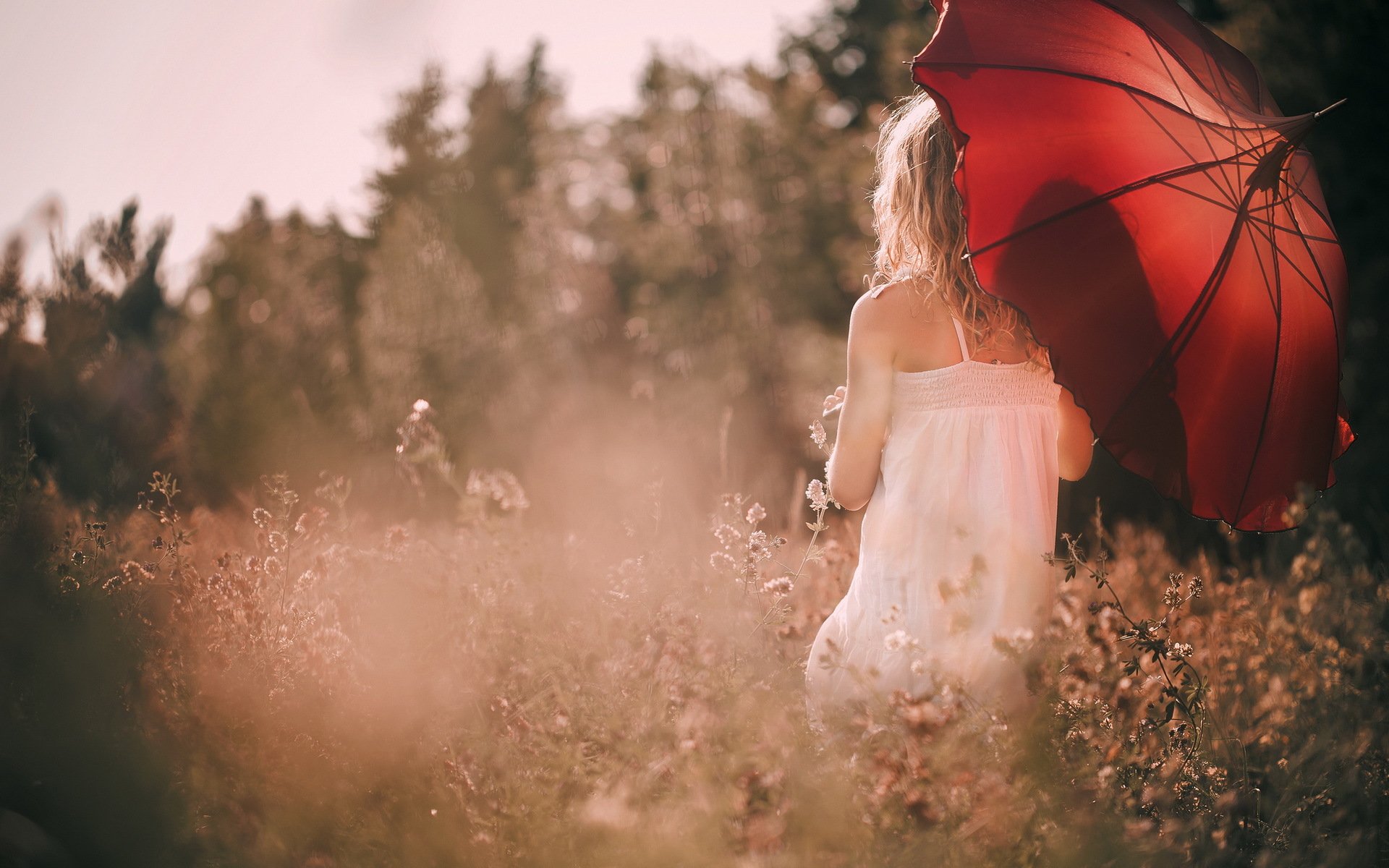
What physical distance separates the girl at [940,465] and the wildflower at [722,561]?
476mm

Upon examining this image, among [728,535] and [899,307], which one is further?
[728,535]

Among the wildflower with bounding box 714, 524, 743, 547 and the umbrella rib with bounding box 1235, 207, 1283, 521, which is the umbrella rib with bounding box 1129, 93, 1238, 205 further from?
the wildflower with bounding box 714, 524, 743, 547

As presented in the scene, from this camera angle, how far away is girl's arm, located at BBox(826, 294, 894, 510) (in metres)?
2.08

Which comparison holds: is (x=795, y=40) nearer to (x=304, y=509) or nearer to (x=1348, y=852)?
(x=304, y=509)

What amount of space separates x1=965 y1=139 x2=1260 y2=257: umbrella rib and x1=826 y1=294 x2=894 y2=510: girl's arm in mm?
279

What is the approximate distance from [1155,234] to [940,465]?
0.82 meters

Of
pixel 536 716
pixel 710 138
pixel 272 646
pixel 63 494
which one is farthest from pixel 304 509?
pixel 710 138

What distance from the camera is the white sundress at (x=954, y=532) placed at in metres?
2.03

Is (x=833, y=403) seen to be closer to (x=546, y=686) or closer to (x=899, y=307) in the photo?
(x=899, y=307)

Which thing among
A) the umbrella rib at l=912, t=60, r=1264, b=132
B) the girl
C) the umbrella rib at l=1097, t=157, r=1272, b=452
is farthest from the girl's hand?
the umbrella rib at l=912, t=60, r=1264, b=132

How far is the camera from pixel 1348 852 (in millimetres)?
1749

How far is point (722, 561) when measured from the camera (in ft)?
8.61

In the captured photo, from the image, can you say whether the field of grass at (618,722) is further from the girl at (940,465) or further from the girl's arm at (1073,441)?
the girl's arm at (1073,441)

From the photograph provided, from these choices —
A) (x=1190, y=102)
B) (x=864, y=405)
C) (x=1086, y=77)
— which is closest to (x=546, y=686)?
(x=864, y=405)
